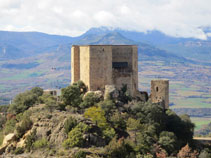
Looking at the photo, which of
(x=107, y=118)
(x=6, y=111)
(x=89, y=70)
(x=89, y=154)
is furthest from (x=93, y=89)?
(x=89, y=154)

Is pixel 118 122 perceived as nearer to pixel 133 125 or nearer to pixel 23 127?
pixel 133 125

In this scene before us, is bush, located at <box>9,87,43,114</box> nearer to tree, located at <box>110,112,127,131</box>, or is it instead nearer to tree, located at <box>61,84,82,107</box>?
tree, located at <box>61,84,82,107</box>

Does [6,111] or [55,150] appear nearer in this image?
[55,150]

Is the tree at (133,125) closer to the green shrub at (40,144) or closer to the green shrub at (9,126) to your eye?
the green shrub at (40,144)

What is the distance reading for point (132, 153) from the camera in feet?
152

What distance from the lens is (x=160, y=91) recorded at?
65188mm

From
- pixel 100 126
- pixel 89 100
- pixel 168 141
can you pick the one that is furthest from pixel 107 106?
pixel 168 141

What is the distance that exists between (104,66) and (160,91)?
9.97 metres

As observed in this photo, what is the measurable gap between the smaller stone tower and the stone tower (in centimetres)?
311

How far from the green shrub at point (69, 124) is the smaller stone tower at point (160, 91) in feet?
64.5

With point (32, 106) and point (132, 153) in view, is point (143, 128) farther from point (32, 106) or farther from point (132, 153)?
point (32, 106)

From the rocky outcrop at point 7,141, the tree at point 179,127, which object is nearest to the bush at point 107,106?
the tree at point 179,127

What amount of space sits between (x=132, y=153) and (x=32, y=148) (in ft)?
33.1

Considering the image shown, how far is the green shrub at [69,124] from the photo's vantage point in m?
47.8
